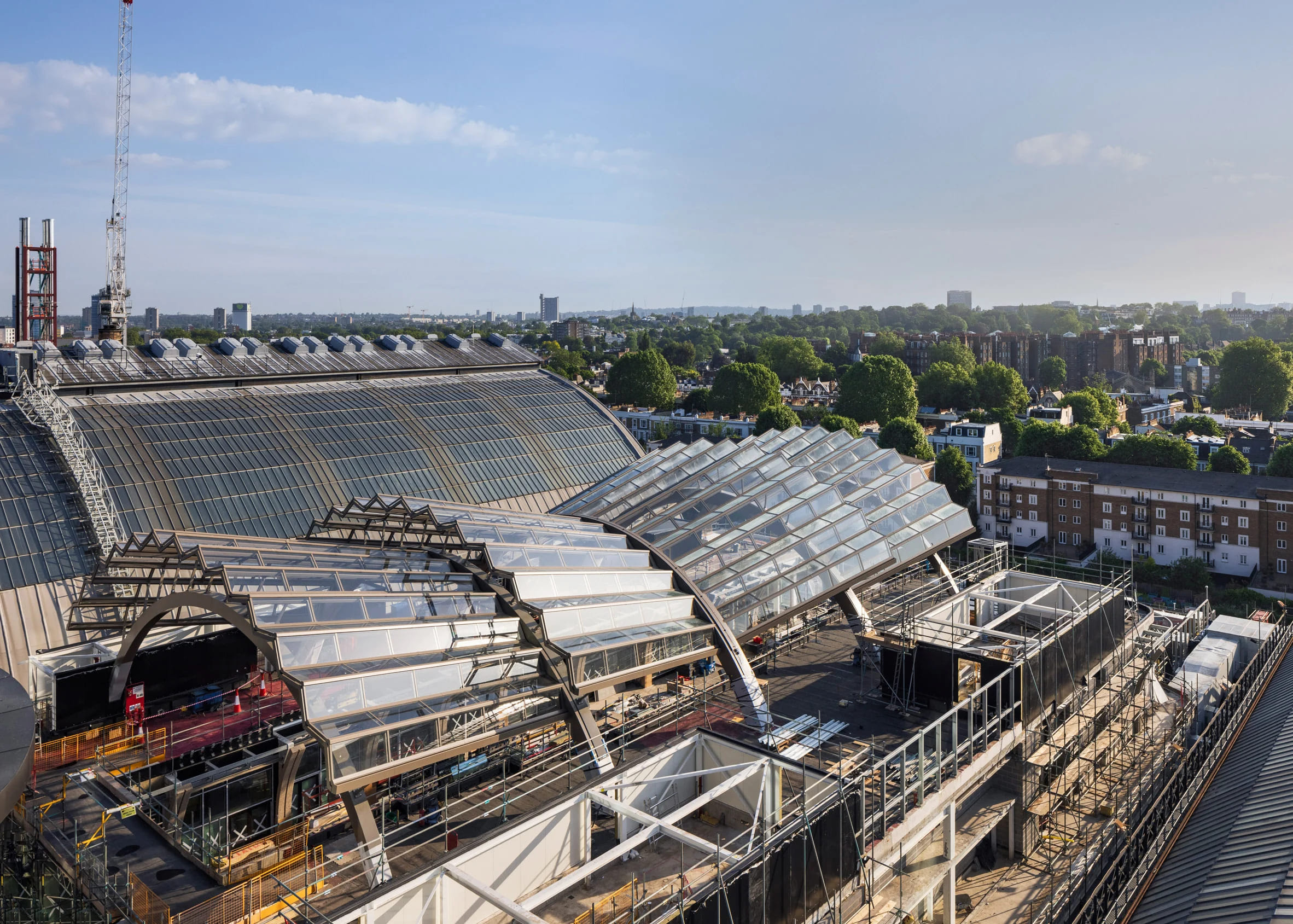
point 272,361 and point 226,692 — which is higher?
point 272,361

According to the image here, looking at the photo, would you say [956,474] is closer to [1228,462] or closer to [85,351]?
[1228,462]

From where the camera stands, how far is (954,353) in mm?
190250

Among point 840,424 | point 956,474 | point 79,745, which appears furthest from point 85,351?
point 956,474

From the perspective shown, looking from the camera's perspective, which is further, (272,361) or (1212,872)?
(272,361)

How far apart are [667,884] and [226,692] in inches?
867

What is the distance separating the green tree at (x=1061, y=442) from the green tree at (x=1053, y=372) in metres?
90.3

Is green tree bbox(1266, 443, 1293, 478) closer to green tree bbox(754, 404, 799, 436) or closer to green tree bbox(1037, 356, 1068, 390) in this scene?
green tree bbox(754, 404, 799, 436)

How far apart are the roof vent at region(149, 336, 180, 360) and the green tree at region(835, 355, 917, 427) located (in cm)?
8663

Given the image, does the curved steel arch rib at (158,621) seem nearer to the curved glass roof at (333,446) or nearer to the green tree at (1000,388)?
the curved glass roof at (333,446)

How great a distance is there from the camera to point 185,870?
2367cm

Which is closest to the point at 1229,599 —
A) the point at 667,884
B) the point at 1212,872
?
the point at 1212,872

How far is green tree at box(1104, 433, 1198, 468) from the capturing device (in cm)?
9656

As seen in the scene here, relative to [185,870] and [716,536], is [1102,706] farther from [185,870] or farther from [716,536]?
[185,870]

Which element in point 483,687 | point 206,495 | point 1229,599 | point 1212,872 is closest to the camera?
point 483,687
